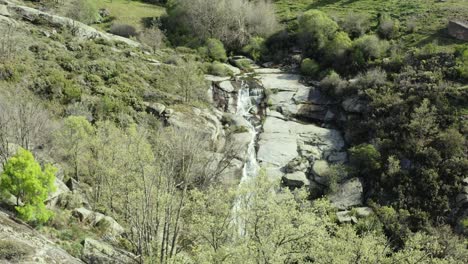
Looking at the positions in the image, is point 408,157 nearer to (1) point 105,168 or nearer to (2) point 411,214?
(2) point 411,214

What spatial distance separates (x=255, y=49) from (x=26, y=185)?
2152 inches

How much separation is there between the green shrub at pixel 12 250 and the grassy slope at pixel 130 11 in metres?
63.2

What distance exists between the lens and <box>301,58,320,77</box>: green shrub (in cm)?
5834

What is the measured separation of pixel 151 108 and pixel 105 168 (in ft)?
57.6

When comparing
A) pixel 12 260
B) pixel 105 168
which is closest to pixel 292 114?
pixel 105 168

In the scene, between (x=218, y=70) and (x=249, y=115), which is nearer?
(x=249, y=115)

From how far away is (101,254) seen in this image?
19.2m

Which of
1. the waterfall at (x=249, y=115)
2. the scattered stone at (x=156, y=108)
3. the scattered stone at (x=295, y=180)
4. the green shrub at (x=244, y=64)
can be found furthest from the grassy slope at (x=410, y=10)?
the scattered stone at (x=156, y=108)

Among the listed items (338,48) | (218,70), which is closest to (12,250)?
(218,70)

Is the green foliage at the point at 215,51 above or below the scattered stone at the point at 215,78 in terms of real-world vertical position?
above

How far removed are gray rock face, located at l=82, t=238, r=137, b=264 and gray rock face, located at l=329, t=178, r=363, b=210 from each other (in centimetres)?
2335

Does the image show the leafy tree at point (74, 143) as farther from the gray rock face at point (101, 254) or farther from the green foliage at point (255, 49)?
the green foliage at point (255, 49)

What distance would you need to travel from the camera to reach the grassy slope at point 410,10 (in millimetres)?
59094

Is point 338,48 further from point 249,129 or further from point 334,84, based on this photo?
point 249,129
